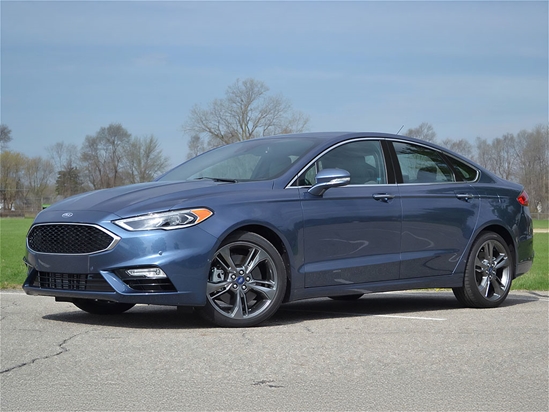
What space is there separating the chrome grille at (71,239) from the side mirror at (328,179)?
1769 millimetres

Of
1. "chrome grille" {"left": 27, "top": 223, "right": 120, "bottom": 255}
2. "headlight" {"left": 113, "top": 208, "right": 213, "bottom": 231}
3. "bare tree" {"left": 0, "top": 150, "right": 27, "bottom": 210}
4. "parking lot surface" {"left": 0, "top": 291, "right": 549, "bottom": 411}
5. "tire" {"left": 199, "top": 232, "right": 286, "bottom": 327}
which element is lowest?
"parking lot surface" {"left": 0, "top": 291, "right": 549, "bottom": 411}

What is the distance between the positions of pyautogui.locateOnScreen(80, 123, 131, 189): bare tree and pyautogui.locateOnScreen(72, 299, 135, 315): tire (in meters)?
85.3

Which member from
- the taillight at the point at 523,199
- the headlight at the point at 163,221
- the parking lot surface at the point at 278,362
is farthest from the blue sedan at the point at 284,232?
the parking lot surface at the point at 278,362

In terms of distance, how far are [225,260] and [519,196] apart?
12.9ft

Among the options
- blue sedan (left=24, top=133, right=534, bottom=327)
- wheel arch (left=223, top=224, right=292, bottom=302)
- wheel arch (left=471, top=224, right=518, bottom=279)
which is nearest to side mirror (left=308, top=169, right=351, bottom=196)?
blue sedan (left=24, top=133, right=534, bottom=327)

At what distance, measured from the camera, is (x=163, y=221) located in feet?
21.5

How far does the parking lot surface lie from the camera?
445 centimetres

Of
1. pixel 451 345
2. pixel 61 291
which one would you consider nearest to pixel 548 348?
pixel 451 345

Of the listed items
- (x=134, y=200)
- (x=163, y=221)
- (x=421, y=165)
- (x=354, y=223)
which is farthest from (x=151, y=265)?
(x=421, y=165)

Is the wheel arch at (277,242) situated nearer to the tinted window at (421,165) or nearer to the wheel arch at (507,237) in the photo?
the tinted window at (421,165)

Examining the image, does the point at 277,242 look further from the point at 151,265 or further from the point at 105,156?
the point at 105,156

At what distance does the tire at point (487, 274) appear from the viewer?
856cm

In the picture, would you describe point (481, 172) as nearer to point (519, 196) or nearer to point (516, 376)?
Result: point (519, 196)

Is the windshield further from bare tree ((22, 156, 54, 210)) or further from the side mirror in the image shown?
A: bare tree ((22, 156, 54, 210))
